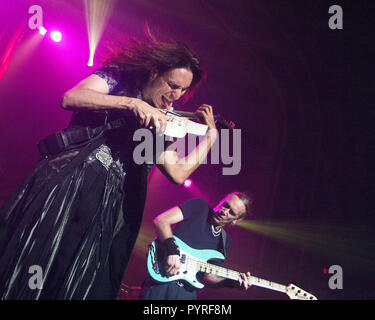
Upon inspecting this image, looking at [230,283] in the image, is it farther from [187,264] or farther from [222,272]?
[187,264]

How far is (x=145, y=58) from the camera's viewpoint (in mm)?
1575

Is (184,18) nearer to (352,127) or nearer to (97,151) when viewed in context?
(352,127)

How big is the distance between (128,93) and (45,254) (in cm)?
92

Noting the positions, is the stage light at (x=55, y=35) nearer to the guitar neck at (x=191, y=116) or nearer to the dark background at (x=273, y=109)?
the dark background at (x=273, y=109)

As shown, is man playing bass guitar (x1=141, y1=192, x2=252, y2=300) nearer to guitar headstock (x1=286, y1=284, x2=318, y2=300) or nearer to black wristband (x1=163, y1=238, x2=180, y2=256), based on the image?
black wristband (x1=163, y1=238, x2=180, y2=256)

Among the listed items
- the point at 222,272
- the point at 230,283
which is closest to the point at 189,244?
the point at 222,272

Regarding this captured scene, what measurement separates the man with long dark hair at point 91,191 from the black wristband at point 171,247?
63.1 inches

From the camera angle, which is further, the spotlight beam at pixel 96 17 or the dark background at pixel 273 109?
the spotlight beam at pixel 96 17

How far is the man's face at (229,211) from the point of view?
3542 mm

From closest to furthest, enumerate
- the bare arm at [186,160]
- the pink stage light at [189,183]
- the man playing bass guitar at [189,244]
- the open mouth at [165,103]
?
the bare arm at [186,160] → the open mouth at [165,103] → the man playing bass guitar at [189,244] → the pink stage light at [189,183]

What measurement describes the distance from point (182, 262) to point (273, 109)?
3.54 metres

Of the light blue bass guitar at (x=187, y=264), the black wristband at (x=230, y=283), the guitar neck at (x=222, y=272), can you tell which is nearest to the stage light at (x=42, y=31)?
the light blue bass guitar at (x=187, y=264)

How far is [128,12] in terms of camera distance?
16.3 feet
